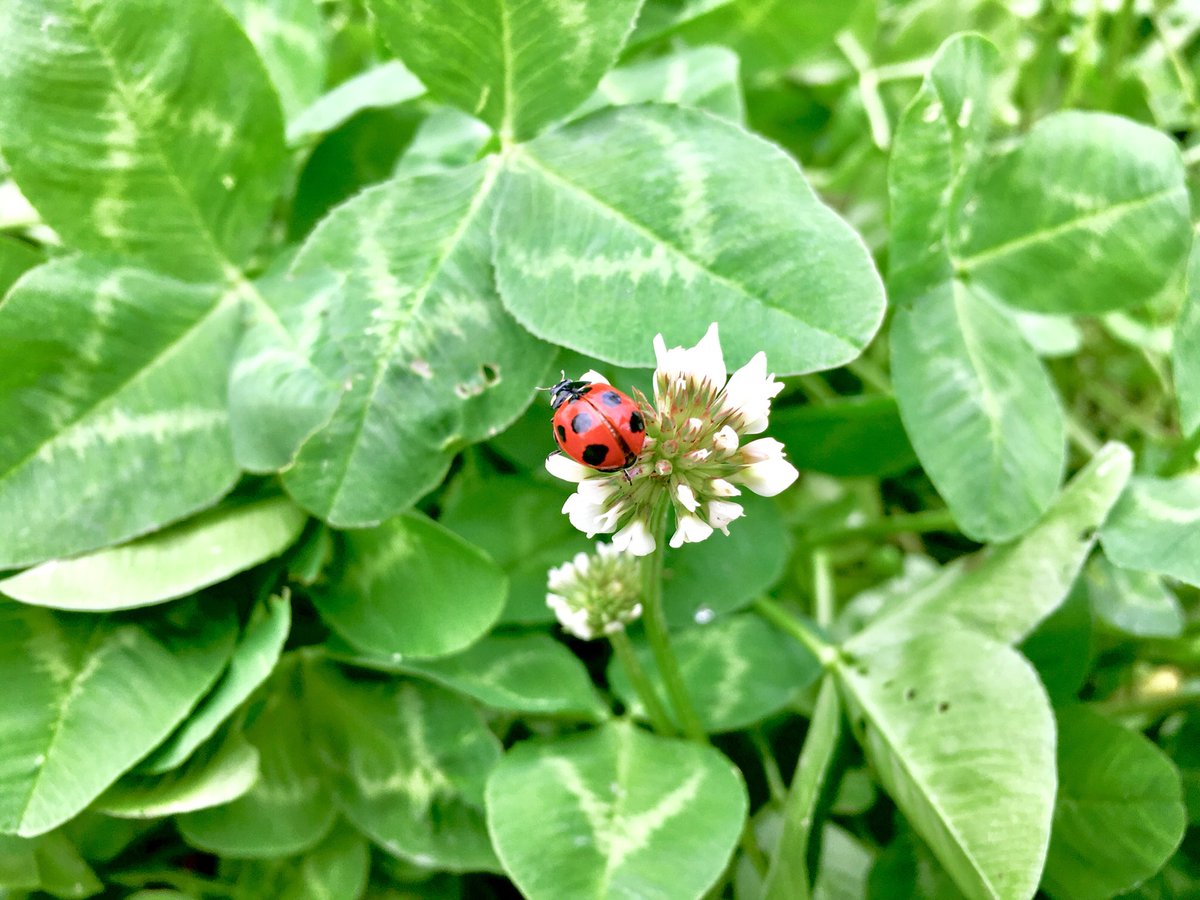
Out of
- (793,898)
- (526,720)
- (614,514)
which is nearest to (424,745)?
(526,720)

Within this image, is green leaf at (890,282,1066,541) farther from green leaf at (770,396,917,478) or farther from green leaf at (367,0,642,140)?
green leaf at (367,0,642,140)

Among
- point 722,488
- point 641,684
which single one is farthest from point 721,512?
point 641,684

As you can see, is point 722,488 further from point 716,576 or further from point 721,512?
point 716,576

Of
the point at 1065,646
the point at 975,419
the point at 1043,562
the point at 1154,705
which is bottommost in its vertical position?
the point at 1154,705

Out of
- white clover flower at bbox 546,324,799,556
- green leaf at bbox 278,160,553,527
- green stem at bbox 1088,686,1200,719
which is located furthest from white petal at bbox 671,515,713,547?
green stem at bbox 1088,686,1200,719

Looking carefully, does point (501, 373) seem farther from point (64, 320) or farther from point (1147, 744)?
point (1147, 744)

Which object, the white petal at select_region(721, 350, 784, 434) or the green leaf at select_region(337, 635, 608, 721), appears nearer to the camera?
the white petal at select_region(721, 350, 784, 434)

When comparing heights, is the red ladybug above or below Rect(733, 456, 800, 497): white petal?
above
